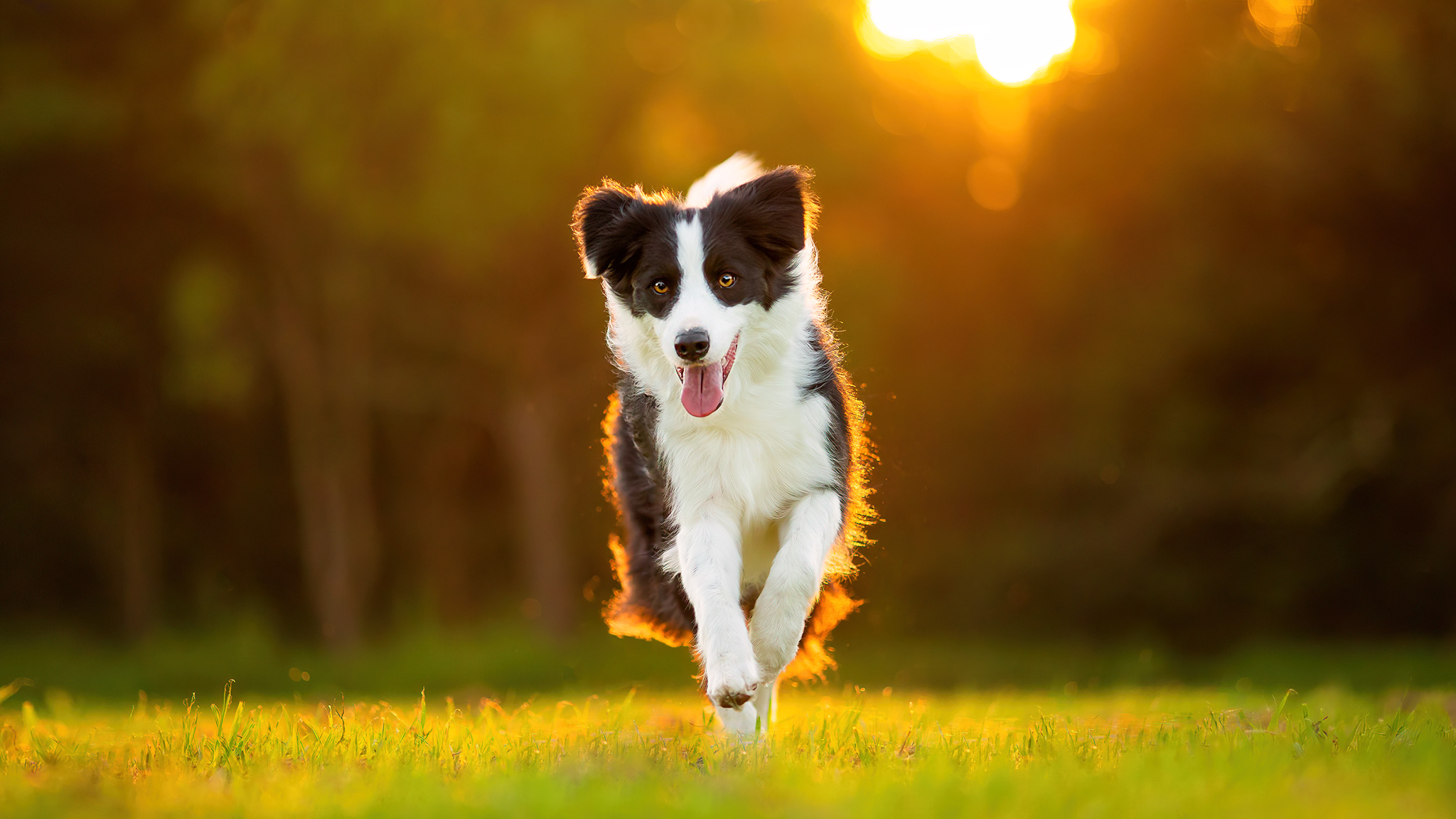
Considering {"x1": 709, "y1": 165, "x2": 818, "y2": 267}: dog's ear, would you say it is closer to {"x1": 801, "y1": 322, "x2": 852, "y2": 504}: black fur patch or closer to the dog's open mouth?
{"x1": 801, "y1": 322, "x2": 852, "y2": 504}: black fur patch

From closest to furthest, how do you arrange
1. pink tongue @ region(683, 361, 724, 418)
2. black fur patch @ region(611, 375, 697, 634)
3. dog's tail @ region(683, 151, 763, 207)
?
pink tongue @ region(683, 361, 724, 418) < black fur patch @ region(611, 375, 697, 634) < dog's tail @ region(683, 151, 763, 207)

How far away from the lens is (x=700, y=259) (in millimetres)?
4836

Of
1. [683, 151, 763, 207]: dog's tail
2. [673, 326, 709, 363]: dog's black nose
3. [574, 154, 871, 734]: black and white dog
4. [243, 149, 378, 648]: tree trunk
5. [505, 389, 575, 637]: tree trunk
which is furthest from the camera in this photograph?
[505, 389, 575, 637]: tree trunk

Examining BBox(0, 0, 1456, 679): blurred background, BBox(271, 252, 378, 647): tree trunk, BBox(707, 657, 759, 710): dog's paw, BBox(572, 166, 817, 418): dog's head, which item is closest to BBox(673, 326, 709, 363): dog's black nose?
BBox(572, 166, 817, 418): dog's head

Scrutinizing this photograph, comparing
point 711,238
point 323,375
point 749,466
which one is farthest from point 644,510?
point 323,375

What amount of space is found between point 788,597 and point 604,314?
391 inches

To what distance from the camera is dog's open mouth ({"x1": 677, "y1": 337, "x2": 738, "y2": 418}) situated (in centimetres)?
471

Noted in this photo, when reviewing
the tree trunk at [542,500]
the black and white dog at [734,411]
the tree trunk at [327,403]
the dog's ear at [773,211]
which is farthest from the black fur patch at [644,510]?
the tree trunk at [327,403]

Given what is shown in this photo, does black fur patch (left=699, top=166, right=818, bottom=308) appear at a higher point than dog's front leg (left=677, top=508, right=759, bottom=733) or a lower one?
higher


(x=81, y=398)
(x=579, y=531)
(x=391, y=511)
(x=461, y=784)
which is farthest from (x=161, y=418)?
(x=461, y=784)

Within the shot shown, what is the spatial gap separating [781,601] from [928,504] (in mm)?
12993

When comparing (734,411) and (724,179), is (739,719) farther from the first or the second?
(724,179)

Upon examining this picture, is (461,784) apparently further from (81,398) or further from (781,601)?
(81,398)

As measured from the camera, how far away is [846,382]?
555cm
